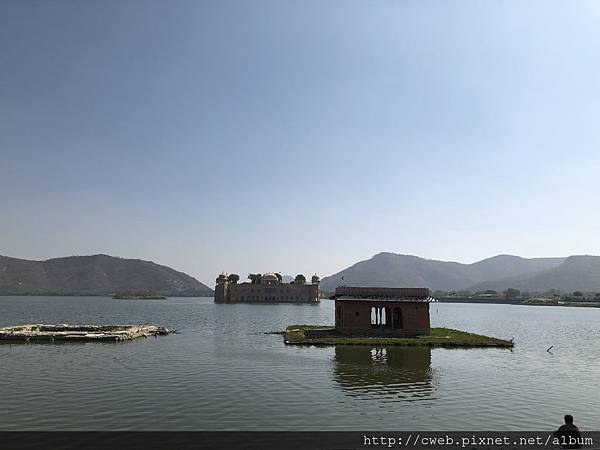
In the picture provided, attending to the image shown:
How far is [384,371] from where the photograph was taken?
128ft

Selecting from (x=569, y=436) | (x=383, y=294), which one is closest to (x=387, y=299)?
(x=383, y=294)

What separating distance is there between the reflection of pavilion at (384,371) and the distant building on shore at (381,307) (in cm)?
966

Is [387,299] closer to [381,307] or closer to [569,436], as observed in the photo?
[381,307]

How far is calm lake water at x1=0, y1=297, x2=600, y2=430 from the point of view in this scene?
24328mm

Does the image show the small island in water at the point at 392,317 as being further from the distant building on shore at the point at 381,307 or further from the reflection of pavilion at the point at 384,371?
the reflection of pavilion at the point at 384,371

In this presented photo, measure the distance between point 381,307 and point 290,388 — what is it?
33.6 meters

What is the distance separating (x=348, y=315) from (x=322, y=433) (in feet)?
136

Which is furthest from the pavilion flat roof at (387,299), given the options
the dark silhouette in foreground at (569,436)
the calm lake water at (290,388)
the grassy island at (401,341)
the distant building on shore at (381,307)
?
the dark silhouette in foreground at (569,436)

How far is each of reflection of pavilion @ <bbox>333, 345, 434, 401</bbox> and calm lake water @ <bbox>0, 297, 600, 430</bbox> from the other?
0.11 m

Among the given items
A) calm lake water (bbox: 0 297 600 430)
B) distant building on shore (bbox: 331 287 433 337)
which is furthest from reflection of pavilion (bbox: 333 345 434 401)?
distant building on shore (bbox: 331 287 433 337)

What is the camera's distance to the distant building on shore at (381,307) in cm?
6253

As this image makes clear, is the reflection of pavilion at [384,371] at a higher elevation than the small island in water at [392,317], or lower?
lower

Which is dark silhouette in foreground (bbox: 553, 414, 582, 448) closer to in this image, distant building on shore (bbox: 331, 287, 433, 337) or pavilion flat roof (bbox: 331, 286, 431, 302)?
distant building on shore (bbox: 331, 287, 433, 337)

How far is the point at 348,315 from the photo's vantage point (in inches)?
2490
